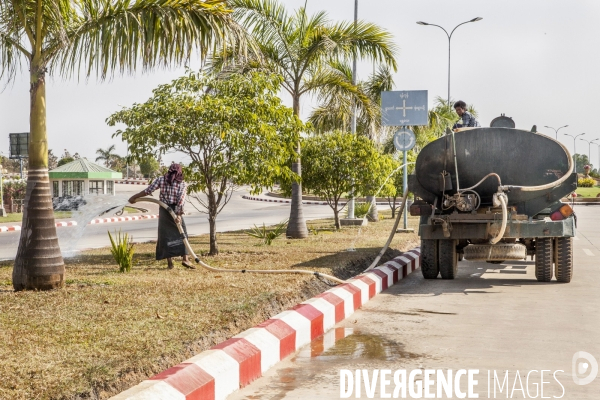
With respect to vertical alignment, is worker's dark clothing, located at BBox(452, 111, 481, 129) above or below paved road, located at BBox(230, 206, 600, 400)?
above

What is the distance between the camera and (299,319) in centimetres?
712

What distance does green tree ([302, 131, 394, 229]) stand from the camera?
21047mm

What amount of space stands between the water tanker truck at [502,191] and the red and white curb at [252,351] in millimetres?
2108

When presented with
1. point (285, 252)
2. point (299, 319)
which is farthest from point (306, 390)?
point (285, 252)

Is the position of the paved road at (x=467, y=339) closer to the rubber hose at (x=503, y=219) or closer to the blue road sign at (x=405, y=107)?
the rubber hose at (x=503, y=219)

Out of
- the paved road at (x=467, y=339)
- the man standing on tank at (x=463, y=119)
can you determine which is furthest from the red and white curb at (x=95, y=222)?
the paved road at (x=467, y=339)

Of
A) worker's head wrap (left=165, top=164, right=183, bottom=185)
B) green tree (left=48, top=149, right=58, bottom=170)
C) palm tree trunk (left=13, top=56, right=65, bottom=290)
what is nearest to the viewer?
palm tree trunk (left=13, top=56, right=65, bottom=290)

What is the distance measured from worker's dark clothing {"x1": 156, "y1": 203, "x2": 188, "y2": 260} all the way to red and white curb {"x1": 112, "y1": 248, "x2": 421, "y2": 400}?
8.85ft

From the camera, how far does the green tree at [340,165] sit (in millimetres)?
21047

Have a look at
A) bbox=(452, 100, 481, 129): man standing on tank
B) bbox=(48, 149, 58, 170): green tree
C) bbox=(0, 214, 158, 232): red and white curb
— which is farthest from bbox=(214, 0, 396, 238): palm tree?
bbox=(48, 149, 58, 170): green tree

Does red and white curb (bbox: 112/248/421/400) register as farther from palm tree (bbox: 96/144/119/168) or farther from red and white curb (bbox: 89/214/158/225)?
palm tree (bbox: 96/144/119/168)

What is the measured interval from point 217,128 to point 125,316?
18.2ft

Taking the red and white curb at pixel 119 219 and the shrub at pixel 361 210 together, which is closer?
the shrub at pixel 361 210

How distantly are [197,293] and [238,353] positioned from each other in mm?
2975
